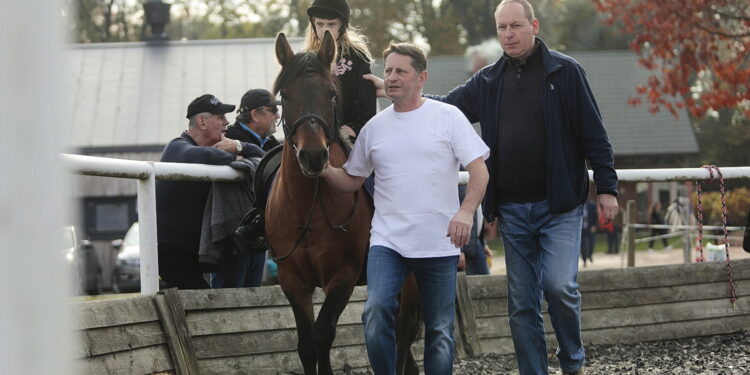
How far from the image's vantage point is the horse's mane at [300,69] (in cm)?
552

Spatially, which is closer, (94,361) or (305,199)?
(94,361)

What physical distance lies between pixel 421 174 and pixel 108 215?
2986 cm

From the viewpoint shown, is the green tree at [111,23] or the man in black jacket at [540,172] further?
the green tree at [111,23]

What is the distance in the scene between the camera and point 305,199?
5.80 m

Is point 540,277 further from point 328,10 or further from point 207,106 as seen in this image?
point 207,106

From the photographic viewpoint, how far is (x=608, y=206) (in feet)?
19.3

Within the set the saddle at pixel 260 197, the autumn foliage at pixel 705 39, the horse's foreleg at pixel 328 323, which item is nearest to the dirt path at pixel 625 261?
the autumn foliage at pixel 705 39

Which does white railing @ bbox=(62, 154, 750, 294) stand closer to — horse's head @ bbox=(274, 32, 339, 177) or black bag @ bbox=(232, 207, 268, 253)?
black bag @ bbox=(232, 207, 268, 253)

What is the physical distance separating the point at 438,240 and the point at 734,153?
58797 mm

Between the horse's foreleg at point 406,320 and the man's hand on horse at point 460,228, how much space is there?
69.1 inches

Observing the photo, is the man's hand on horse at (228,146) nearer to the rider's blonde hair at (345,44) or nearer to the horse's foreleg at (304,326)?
the rider's blonde hair at (345,44)

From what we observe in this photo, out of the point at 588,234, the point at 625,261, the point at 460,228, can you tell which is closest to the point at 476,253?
the point at 460,228

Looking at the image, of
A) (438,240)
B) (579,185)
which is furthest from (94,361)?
(579,185)

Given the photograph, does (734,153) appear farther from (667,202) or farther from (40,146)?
(40,146)
